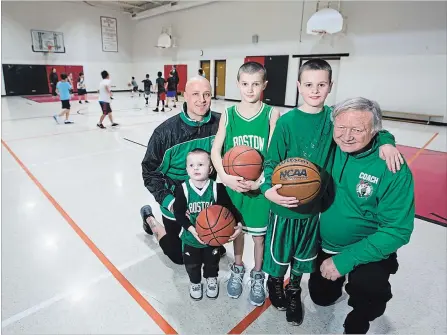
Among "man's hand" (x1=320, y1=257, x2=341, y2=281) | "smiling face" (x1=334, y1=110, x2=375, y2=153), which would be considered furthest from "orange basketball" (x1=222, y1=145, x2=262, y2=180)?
"man's hand" (x1=320, y1=257, x2=341, y2=281)

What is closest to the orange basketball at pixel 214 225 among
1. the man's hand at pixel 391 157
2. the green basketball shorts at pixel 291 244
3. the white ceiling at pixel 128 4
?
the green basketball shorts at pixel 291 244

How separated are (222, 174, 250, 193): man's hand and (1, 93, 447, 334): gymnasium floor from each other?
85cm

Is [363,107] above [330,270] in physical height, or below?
above

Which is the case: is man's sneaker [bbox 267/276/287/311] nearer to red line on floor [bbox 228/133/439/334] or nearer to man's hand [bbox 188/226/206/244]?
red line on floor [bbox 228/133/439/334]

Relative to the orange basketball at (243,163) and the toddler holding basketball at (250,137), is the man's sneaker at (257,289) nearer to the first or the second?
the toddler holding basketball at (250,137)

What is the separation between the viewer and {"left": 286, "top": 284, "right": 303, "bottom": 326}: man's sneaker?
75.3 inches

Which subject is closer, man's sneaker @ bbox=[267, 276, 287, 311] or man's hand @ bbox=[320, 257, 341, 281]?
man's hand @ bbox=[320, 257, 341, 281]

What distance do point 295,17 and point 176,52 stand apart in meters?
8.27

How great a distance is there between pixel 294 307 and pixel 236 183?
0.91 m

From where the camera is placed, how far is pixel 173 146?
226 cm

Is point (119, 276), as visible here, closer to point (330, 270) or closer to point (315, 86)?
point (330, 270)

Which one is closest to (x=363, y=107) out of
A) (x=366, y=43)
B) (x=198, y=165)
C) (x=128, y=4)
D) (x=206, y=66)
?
(x=198, y=165)

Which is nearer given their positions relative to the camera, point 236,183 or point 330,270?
point 330,270

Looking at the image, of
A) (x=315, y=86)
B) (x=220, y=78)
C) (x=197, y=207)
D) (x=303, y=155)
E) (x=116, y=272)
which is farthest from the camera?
(x=220, y=78)
